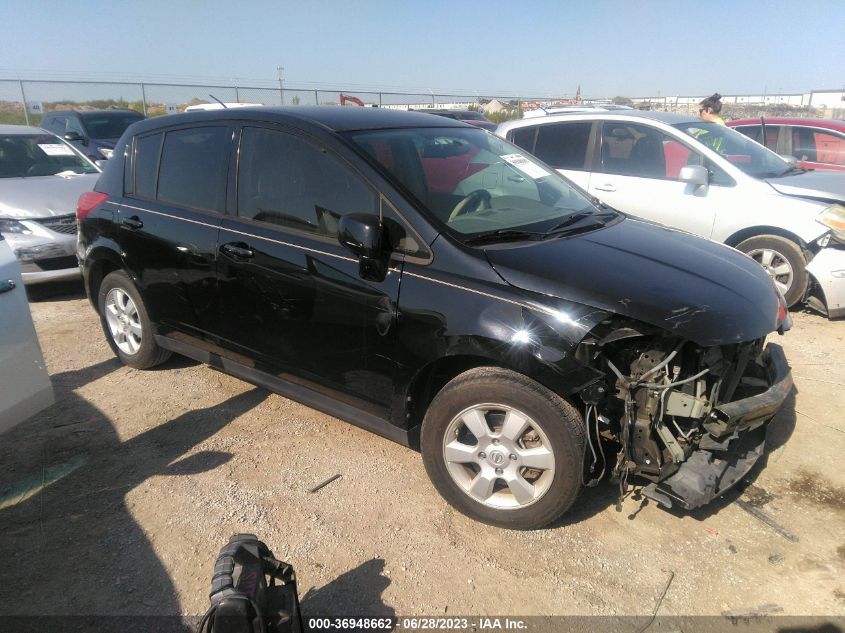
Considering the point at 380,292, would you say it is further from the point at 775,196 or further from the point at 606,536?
the point at 775,196

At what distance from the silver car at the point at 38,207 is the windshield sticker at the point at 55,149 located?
50mm

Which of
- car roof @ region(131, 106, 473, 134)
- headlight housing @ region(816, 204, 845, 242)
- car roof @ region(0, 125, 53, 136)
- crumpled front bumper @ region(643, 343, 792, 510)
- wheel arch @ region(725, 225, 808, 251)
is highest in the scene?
car roof @ region(131, 106, 473, 134)

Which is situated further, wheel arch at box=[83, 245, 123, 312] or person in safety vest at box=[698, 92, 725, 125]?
person in safety vest at box=[698, 92, 725, 125]

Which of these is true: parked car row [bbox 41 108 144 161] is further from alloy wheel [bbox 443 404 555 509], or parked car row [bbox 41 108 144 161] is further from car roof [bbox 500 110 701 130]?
alloy wheel [bbox 443 404 555 509]

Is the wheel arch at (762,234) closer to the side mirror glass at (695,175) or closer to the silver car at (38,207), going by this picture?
the side mirror glass at (695,175)

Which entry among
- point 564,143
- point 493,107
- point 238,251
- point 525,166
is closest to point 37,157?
point 238,251

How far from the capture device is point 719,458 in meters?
2.90

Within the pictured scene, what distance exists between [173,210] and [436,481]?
236 centimetres

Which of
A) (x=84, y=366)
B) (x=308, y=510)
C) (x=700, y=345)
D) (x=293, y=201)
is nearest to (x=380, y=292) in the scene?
(x=293, y=201)

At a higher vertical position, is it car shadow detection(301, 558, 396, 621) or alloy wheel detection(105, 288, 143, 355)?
alloy wheel detection(105, 288, 143, 355)

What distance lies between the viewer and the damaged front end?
2.64m

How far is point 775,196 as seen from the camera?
18.7 feet

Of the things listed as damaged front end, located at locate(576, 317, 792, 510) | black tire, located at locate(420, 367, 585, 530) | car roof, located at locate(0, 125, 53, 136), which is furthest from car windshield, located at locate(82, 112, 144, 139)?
damaged front end, located at locate(576, 317, 792, 510)

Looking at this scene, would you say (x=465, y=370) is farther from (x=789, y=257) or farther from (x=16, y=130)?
(x=16, y=130)
